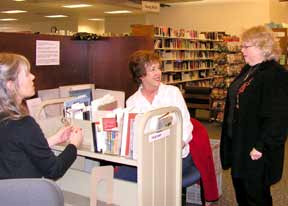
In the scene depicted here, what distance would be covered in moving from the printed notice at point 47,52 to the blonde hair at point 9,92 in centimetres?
178

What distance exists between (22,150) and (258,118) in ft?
4.54

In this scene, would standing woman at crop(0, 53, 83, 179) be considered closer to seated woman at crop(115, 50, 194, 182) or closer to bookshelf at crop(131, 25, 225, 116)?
seated woman at crop(115, 50, 194, 182)

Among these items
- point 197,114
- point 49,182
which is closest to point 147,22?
point 197,114

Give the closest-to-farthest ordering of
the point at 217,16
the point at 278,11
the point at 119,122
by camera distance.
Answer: the point at 119,122
the point at 278,11
the point at 217,16

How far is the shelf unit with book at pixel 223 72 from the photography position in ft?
24.8

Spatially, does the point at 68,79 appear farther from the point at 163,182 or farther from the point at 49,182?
the point at 49,182

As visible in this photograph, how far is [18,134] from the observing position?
67.3 inches

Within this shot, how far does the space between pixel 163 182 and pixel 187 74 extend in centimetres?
830

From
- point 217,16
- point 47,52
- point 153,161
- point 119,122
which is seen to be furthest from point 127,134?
point 217,16

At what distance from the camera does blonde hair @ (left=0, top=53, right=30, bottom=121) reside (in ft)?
5.73

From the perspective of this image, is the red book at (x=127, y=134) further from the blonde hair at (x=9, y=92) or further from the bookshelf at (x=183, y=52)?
the bookshelf at (x=183, y=52)

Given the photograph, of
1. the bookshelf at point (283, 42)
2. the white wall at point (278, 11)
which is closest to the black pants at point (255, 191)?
the bookshelf at point (283, 42)

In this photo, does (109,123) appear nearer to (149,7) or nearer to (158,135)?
(158,135)

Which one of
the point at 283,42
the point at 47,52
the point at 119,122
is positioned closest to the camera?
the point at 119,122
